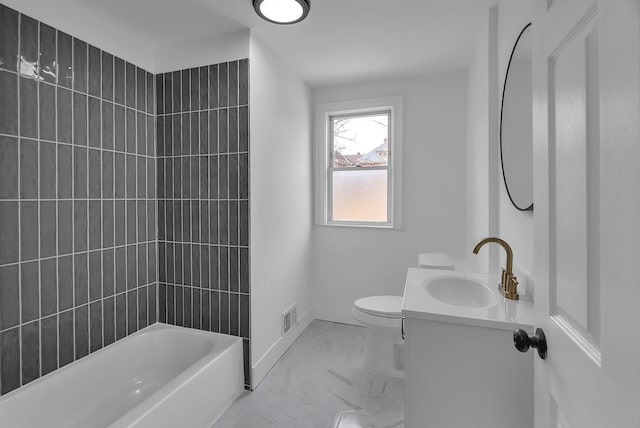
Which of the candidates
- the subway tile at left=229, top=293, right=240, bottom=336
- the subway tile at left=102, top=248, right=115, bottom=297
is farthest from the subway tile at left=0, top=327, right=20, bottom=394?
the subway tile at left=229, top=293, right=240, bottom=336

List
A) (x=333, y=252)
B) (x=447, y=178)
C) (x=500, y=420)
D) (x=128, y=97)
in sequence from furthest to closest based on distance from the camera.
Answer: (x=333, y=252) → (x=447, y=178) → (x=128, y=97) → (x=500, y=420)

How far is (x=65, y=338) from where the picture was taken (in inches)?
68.3

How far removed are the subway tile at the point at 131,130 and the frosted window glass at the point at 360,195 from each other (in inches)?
70.4

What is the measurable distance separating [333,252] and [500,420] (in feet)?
6.90

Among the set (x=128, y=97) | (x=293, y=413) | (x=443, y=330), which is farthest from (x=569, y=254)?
(x=128, y=97)

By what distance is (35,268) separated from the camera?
1588 mm

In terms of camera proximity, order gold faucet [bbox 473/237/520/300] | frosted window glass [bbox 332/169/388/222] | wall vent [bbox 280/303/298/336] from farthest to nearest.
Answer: frosted window glass [bbox 332/169/388/222] → wall vent [bbox 280/303/298/336] → gold faucet [bbox 473/237/520/300]

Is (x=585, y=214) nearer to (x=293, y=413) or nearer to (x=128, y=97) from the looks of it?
(x=293, y=413)

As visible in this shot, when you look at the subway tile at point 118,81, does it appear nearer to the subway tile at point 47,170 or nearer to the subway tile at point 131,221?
the subway tile at point 47,170

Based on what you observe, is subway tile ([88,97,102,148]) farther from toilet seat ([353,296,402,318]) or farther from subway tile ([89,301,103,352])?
toilet seat ([353,296,402,318])

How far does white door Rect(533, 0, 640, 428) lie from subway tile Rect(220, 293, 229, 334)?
1.79 m

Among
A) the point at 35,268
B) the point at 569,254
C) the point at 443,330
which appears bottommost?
the point at 443,330

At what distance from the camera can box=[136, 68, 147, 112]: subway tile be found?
7.10 feet

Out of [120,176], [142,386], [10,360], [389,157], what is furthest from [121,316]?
[389,157]
